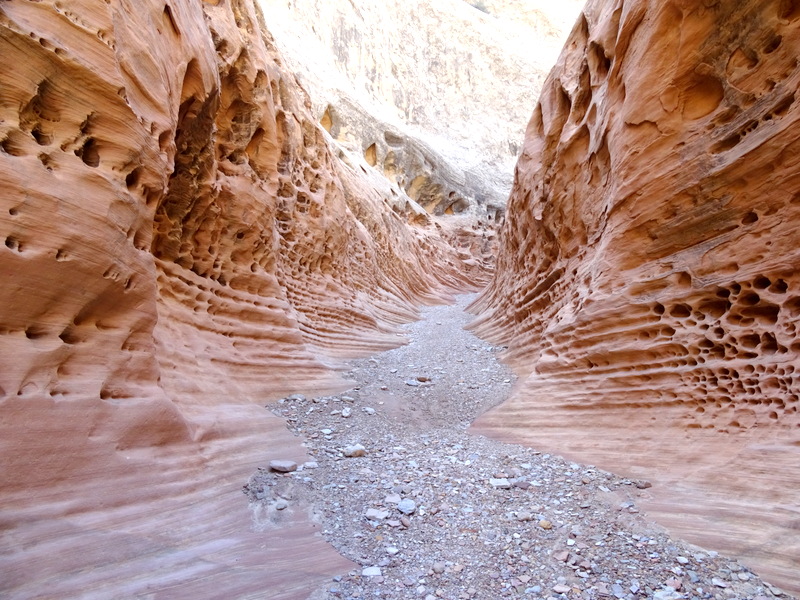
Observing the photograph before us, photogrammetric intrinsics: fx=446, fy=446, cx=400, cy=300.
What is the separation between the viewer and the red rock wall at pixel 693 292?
10.7ft

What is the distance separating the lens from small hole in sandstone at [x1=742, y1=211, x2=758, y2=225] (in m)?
4.04

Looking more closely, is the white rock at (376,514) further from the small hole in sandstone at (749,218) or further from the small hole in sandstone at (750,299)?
the small hole in sandstone at (749,218)

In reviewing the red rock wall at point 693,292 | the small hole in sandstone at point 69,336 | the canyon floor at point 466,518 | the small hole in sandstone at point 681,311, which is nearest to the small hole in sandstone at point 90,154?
the small hole in sandstone at point 69,336

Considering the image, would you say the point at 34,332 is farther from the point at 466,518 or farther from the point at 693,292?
the point at 693,292

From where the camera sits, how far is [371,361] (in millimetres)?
8445

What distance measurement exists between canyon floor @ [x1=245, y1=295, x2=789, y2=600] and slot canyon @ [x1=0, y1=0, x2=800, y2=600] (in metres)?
0.02

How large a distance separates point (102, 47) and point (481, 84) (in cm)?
4162

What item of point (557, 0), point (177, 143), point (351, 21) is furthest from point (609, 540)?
point (557, 0)

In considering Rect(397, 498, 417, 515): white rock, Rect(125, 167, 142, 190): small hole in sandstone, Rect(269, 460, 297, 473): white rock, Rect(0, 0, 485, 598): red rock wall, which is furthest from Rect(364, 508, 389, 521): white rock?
Rect(125, 167, 142, 190): small hole in sandstone

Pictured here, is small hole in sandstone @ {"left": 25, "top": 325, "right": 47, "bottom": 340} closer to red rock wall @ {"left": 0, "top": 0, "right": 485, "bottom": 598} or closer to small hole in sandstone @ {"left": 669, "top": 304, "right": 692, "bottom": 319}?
red rock wall @ {"left": 0, "top": 0, "right": 485, "bottom": 598}

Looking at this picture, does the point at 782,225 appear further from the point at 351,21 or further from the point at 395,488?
the point at 351,21

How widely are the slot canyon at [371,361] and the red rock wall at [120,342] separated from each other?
0.02 meters

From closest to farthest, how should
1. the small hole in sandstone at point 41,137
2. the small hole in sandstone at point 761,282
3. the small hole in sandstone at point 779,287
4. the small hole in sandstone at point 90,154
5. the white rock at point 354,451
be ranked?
the small hole in sandstone at point 41,137, the small hole in sandstone at point 90,154, the small hole in sandstone at point 779,287, the small hole in sandstone at point 761,282, the white rock at point 354,451

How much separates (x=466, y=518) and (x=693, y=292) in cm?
306
